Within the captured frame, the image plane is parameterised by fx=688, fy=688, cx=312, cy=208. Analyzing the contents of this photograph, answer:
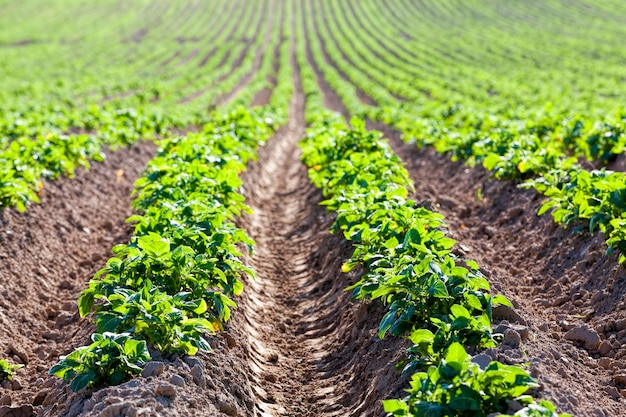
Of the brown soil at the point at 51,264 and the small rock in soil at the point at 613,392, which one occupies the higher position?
the small rock in soil at the point at 613,392

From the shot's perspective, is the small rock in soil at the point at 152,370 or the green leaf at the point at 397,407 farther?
the small rock in soil at the point at 152,370

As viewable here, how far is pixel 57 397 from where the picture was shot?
192 inches

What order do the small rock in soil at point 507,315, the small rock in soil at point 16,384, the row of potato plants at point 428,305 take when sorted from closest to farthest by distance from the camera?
the row of potato plants at point 428,305 → the small rock in soil at point 507,315 → the small rock in soil at point 16,384

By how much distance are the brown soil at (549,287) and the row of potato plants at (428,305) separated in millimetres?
299

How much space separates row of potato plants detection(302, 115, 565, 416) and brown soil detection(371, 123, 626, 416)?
30 cm

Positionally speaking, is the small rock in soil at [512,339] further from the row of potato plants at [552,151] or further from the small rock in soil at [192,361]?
the row of potato plants at [552,151]

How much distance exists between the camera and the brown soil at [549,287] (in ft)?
14.9

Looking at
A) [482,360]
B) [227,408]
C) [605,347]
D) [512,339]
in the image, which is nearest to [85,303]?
[227,408]

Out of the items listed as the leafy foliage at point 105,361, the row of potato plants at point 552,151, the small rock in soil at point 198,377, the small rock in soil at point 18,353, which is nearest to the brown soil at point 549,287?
the row of potato plants at point 552,151

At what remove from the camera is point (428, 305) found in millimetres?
4758

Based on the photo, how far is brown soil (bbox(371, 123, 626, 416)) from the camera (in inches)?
178

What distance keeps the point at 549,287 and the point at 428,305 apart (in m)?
2.77

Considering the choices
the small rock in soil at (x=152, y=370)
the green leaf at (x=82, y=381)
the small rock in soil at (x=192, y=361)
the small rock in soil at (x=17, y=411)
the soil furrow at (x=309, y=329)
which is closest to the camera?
the green leaf at (x=82, y=381)

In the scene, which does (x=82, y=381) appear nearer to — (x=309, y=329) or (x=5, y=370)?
(x=5, y=370)
